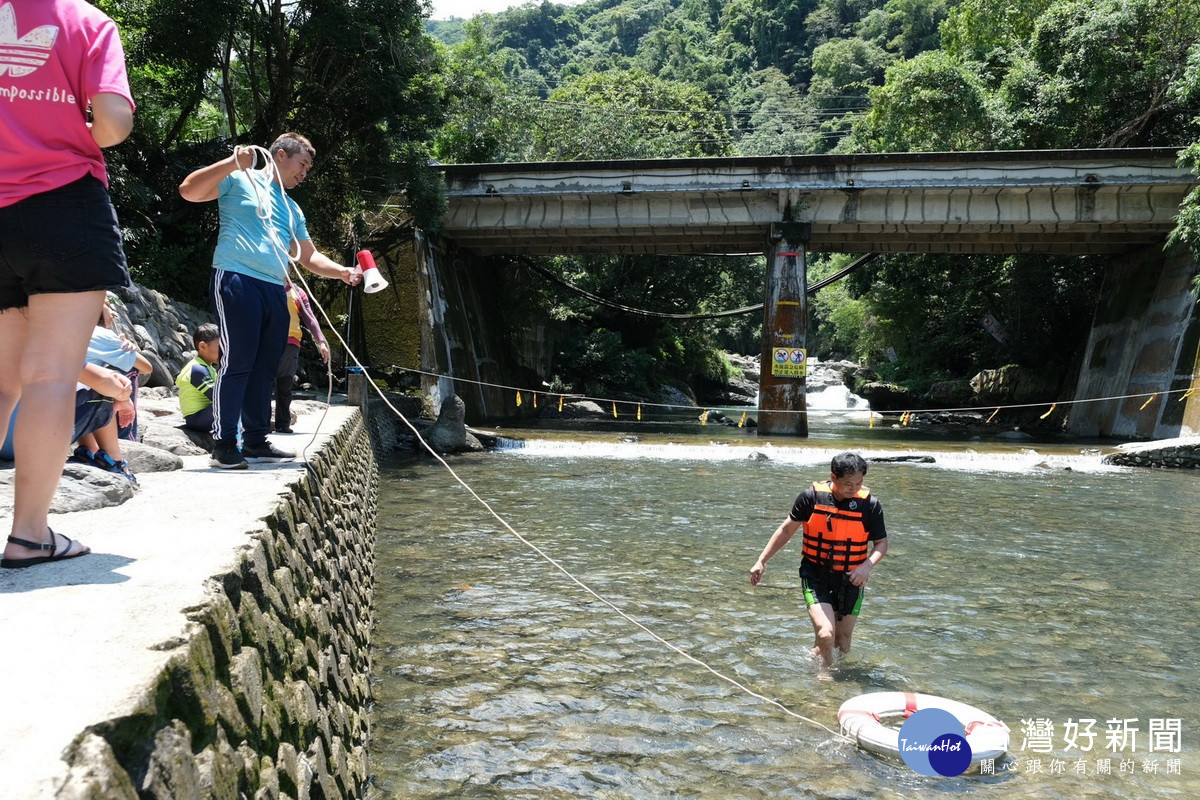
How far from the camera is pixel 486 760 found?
A: 3.98m

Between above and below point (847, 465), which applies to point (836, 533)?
below

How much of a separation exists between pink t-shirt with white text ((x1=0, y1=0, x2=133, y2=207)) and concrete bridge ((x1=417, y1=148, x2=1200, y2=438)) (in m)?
19.6

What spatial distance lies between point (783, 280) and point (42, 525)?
2038 cm

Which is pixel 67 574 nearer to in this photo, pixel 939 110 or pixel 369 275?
pixel 369 275

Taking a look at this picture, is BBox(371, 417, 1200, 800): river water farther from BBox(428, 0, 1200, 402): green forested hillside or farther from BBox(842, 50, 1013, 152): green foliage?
BBox(842, 50, 1013, 152): green foliage

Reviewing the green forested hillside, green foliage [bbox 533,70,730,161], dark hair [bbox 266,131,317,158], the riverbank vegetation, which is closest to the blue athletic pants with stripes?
dark hair [bbox 266,131,317,158]

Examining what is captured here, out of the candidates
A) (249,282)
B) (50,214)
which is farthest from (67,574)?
(249,282)

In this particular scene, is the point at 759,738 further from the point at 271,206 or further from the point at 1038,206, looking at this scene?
the point at 1038,206

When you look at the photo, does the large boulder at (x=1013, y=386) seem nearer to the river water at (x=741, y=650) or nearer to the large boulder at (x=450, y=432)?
the river water at (x=741, y=650)

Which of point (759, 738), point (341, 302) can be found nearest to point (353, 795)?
point (759, 738)

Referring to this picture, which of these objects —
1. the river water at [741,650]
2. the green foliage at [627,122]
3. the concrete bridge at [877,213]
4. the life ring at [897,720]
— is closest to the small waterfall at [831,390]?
the green foliage at [627,122]

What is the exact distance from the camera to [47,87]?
2.92 metres

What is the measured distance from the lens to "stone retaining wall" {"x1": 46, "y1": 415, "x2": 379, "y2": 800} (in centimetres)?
168

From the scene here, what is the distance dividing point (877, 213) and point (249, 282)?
19114 millimetres
